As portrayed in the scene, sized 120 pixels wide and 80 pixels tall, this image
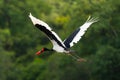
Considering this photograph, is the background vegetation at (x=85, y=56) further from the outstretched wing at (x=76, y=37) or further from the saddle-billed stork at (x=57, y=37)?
the saddle-billed stork at (x=57, y=37)

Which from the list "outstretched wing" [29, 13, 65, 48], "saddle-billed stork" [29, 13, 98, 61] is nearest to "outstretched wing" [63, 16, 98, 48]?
"saddle-billed stork" [29, 13, 98, 61]

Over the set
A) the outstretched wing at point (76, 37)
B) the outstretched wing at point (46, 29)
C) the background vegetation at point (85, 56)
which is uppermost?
the background vegetation at point (85, 56)

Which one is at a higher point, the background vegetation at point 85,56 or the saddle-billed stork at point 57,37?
the background vegetation at point 85,56

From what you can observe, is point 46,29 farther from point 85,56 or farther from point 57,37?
point 85,56

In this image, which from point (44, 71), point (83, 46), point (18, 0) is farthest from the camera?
point (18, 0)

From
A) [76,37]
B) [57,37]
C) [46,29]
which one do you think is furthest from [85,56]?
[46,29]

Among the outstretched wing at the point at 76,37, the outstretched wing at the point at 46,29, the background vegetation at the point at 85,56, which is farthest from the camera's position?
the background vegetation at the point at 85,56

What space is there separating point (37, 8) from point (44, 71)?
19.8 meters

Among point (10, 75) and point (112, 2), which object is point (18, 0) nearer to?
point (10, 75)

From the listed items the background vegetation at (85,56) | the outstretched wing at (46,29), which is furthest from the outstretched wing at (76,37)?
the background vegetation at (85,56)

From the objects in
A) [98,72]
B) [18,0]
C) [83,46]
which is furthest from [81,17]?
[18,0]

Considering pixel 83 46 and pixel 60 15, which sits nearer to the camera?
pixel 83 46

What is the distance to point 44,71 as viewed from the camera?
Result: 46688 millimetres

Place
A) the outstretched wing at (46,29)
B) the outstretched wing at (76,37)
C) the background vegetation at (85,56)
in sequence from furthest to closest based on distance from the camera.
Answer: the background vegetation at (85,56), the outstretched wing at (76,37), the outstretched wing at (46,29)
